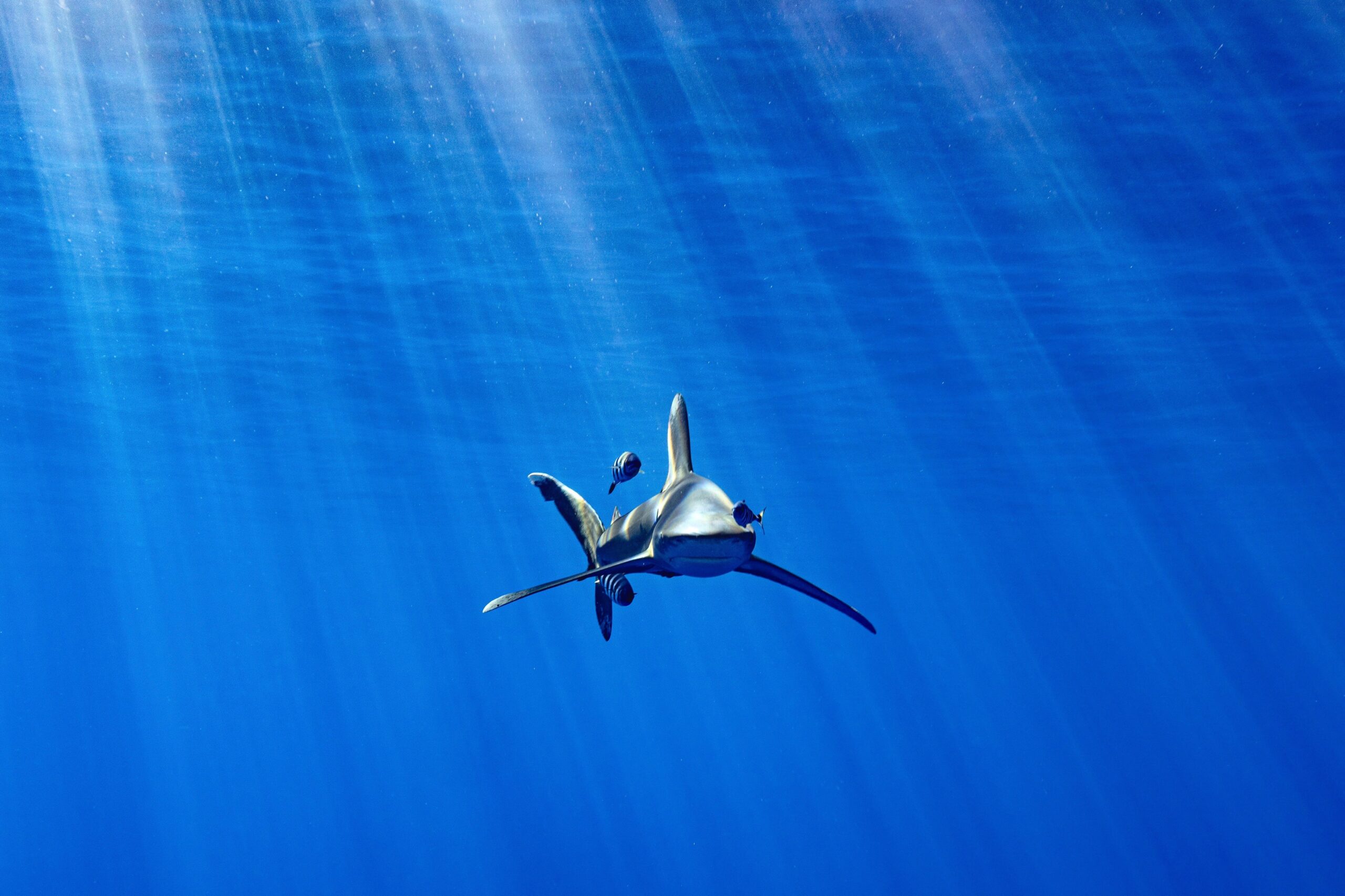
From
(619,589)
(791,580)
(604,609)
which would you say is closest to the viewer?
(791,580)

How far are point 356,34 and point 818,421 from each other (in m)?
20.1

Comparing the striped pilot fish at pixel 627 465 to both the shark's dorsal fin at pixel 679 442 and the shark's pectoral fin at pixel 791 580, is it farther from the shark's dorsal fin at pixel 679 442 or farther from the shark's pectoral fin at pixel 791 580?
the shark's pectoral fin at pixel 791 580

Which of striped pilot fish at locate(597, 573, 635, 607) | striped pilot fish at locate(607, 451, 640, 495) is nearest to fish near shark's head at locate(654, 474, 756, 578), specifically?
striped pilot fish at locate(597, 573, 635, 607)

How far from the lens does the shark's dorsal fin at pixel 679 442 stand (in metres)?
4.43

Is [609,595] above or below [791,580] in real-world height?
above

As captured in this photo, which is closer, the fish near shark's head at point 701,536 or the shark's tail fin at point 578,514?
the fish near shark's head at point 701,536

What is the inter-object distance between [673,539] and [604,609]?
1.40m

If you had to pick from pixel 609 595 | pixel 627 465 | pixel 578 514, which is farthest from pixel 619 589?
pixel 578 514

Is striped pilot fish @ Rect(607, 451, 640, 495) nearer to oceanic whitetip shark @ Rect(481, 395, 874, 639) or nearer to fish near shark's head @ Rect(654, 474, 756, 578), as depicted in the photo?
oceanic whitetip shark @ Rect(481, 395, 874, 639)

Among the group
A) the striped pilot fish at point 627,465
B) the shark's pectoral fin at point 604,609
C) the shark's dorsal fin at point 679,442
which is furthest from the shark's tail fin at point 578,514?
the shark's dorsal fin at point 679,442

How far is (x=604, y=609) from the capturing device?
4.71 meters

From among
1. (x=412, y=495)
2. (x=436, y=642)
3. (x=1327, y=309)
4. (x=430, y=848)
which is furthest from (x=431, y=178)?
(x=430, y=848)

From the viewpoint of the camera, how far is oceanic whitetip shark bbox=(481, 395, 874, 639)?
135 inches

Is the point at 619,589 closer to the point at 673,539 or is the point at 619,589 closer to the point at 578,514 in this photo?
the point at 673,539
